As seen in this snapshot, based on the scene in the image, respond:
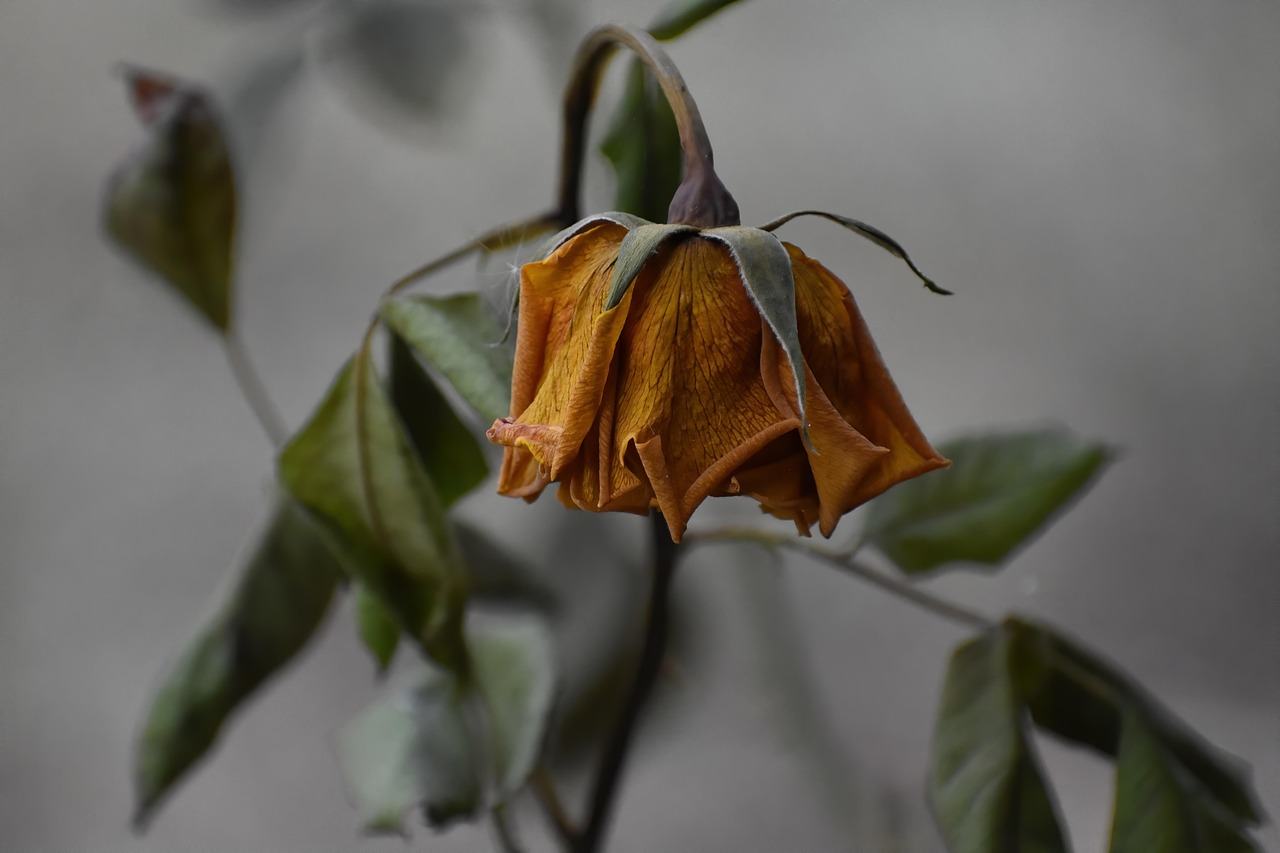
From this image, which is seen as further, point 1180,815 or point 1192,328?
point 1192,328

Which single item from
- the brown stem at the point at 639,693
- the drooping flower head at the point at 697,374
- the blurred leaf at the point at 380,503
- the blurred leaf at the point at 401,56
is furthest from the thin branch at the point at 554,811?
the blurred leaf at the point at 401,56

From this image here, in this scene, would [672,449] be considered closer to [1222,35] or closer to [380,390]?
[380,390]

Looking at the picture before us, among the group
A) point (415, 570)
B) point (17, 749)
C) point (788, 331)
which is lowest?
point (17, 749)

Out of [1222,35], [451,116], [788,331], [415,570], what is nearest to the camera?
[788,331]

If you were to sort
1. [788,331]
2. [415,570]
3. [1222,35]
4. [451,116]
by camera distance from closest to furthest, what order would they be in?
[788,331] → [415,570] → [451,116] → [1222,35]

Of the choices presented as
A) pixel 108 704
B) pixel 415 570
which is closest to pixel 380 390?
pixel 415 570

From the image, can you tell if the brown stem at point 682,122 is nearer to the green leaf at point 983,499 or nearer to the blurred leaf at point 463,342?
the blurred leaf at point 463,342

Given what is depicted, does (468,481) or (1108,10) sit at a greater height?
(1108,10)
